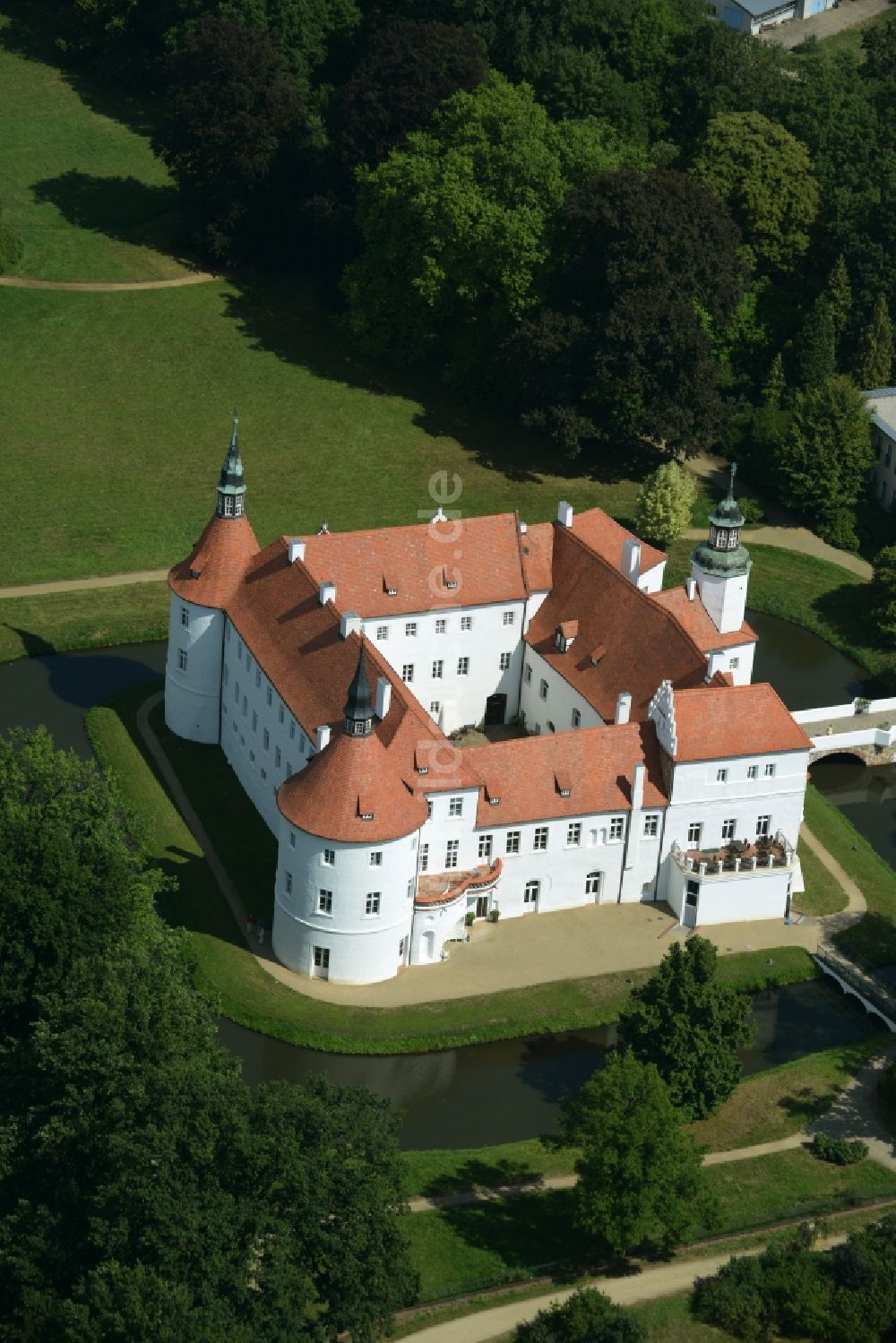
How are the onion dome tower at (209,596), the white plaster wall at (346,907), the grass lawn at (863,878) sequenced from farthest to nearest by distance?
1. the onion dome tower at (209,596)
2. the grass lawn at (863,878)
3. the white plaster wall at (346,907)

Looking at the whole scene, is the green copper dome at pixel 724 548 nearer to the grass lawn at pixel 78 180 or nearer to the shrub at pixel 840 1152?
the shrub at pixel 840 1152

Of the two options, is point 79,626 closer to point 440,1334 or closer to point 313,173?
point 313,173

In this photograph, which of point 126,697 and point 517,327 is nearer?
point 126,697

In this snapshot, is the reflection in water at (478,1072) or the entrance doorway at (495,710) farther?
the entrance doorway at (495,710)

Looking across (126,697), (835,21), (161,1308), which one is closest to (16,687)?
(126,697)

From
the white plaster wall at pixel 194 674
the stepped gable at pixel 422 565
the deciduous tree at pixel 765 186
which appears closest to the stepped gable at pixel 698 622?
the stepped gable at pixel 422 565

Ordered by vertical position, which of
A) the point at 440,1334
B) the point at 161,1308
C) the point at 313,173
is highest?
the point at 313,173
